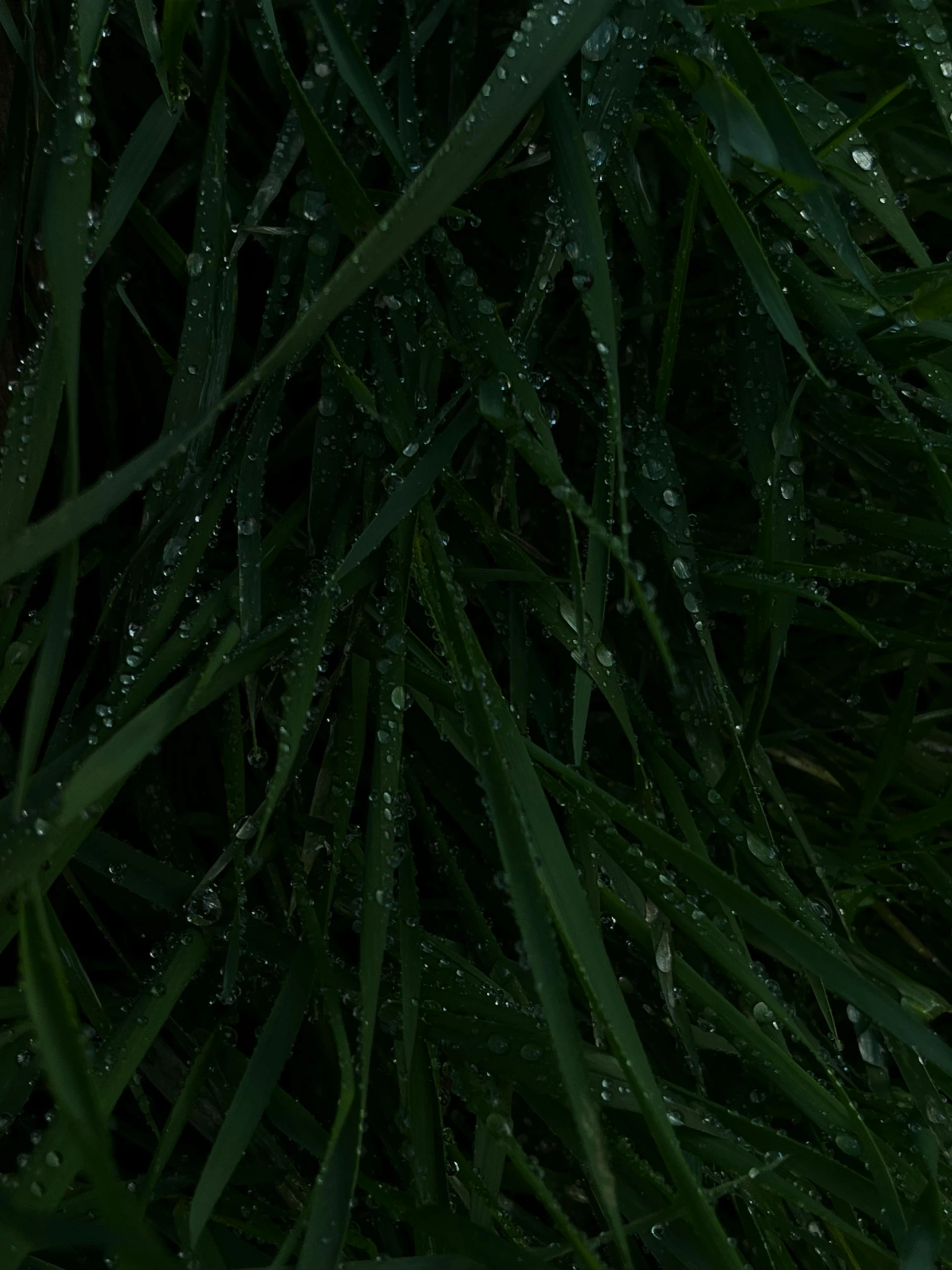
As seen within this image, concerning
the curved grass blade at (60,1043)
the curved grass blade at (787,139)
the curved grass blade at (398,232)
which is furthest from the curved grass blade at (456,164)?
the curved grass blade at (60,1043)

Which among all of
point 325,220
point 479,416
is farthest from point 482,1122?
point 325,220

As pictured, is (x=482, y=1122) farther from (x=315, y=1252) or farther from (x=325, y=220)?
(x=325, y=220)

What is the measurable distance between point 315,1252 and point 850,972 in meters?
0.29

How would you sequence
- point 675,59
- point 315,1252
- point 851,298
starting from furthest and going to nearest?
point 851,298 → point 675,59 → point 315,1252

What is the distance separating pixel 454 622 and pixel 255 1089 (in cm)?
26

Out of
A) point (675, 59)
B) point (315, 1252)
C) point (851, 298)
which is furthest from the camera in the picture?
point (851, 298)

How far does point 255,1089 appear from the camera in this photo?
0.53m

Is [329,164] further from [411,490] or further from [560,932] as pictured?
[560,932]

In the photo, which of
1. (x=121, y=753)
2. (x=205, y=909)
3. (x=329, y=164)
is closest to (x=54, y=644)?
(x=121, y=753)

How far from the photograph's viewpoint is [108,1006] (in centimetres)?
63

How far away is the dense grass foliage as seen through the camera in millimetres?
521

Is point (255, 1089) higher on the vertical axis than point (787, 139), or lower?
lower

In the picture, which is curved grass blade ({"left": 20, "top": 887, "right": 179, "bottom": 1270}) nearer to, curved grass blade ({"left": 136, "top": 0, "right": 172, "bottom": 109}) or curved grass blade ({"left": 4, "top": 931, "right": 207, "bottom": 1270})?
curved grass blade ({"left": 4, "top": 931, "right": 207, "bottom": 1270})

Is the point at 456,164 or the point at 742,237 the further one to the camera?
the point at 742,237
